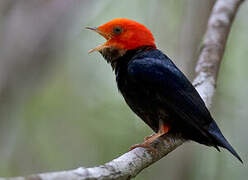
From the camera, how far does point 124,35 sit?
14.1 ft

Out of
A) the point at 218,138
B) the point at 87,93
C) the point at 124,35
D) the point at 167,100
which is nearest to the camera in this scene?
the point at 218,138

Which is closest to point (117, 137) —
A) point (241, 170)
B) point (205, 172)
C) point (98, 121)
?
point (98, 121)

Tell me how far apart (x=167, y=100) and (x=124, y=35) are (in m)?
0.98

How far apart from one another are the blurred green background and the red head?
154 centimetres

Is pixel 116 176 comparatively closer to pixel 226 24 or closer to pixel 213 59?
pixel 213 59

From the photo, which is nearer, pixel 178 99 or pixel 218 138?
pixel 218 138

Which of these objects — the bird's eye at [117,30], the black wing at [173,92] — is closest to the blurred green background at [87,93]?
the black wing at [173,92]

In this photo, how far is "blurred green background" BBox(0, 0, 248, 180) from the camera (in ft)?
19.1

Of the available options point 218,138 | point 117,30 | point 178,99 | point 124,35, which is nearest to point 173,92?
point 178,99

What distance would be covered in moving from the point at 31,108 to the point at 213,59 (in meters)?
4.09

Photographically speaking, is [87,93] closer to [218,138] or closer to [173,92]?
[173,92]

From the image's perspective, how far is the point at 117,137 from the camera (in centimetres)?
686

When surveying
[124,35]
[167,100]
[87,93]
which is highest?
[124,35]

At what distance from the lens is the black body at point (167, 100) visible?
368 centimetres
